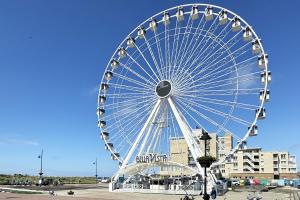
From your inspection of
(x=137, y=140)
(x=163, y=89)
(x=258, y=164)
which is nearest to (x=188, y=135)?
(x=163, y=89)

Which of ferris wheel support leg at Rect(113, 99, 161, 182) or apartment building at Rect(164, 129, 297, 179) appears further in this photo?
apartment building at Rect(164, 129, 297, 179)

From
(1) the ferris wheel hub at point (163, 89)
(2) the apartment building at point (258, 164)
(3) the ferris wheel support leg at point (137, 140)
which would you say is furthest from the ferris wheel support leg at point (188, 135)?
(2) the apartment building at point (258, 164)

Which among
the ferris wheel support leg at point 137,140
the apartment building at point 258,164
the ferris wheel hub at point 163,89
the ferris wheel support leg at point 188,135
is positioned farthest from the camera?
the apartment building at point 258,164

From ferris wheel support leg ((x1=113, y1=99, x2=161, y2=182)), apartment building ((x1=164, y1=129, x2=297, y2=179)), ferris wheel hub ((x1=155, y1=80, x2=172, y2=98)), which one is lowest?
apartment building ((x1=164, y1=129, x2=297, y2=179))

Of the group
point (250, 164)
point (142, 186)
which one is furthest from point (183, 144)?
point (142, 186)

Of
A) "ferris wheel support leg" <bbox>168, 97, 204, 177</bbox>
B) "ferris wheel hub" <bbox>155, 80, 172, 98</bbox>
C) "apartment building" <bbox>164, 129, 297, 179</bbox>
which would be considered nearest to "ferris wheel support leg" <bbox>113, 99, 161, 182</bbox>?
"ferris wheel hub" <bbox>155, 80, 172, 98</bbox>

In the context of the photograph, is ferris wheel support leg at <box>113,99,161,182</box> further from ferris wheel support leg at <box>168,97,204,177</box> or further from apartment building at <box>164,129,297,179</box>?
apartment building at <box>164,129,297,179</box>

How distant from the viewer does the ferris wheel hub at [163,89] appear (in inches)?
2311

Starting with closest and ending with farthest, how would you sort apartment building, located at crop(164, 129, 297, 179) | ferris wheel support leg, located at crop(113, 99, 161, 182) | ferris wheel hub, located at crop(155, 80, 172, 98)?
ferris wheel hub, located at crop(155, 80, 172, 98)
ferris wheel support leg, located at crop(113, 99, 161, 182)
apartment building, located at crop(164, 129, 297, 179)

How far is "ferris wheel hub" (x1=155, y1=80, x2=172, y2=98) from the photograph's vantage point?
58.7 meters

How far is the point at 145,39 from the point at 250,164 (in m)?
101

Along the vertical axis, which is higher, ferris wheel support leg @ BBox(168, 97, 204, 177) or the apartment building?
ferris wheel support leg @ BBox(168, 97, 204, 177)

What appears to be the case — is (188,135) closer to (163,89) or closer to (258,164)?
(163,89)

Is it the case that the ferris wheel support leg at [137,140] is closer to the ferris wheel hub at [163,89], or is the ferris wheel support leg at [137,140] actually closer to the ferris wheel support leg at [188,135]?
the ferris wheel hub at [163,89]
